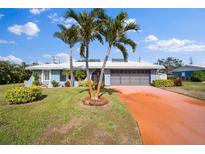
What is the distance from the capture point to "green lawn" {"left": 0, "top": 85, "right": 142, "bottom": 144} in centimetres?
559

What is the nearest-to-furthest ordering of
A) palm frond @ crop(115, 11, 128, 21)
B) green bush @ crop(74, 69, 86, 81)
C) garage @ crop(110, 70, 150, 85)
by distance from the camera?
palm frond @ crop(115, 11, 128, 21) < green bush @ crop(74, 69, 86, 81) < garage @ crop(110, 70, 150, 85)

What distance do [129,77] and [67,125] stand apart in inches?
684

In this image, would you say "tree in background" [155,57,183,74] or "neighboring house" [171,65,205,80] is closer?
"neighboring house" [171,65,205,80]

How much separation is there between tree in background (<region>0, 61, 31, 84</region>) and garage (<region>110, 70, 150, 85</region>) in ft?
54.6

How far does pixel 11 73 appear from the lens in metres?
28.9

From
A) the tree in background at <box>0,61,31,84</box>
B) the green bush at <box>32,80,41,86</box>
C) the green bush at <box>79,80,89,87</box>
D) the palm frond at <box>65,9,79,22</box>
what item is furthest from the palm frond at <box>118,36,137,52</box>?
the tree in background at <box>0,61,31,84</box>

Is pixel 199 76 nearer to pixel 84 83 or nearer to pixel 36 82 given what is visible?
pixel 84 83

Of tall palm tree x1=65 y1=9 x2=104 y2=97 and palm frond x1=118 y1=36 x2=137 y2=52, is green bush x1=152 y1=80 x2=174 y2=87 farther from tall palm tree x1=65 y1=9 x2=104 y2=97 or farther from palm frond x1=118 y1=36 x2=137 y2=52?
tall palm tree x1=65 y1=9 x2=104 y2=97

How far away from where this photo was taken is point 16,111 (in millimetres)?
8867

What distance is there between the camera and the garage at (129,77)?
23359 millimetres

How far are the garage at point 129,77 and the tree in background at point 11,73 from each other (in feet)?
54.6

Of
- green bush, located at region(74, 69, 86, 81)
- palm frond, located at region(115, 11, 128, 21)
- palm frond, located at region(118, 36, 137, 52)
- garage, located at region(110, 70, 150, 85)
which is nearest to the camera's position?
palm frond, located at region(115, 11, 128, 21)

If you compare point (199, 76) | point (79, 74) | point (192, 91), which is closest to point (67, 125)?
point (192, 91)

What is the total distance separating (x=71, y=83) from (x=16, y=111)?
Answer: 40.5 ft
